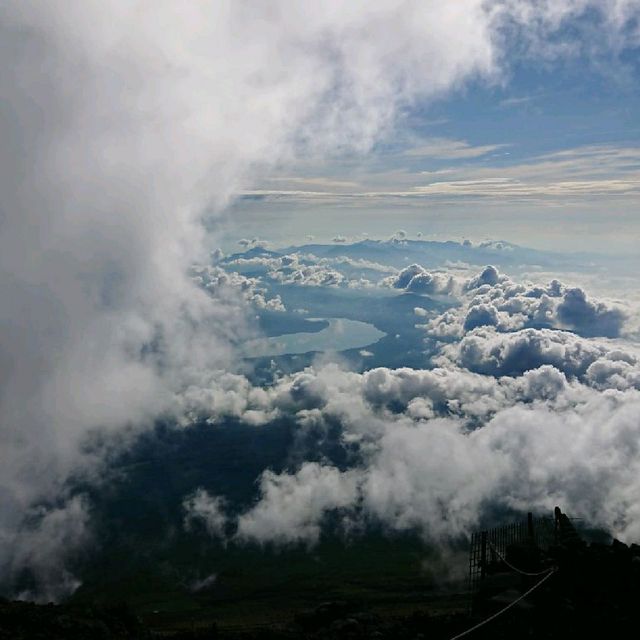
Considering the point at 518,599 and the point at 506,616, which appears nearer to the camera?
the point at 506,616

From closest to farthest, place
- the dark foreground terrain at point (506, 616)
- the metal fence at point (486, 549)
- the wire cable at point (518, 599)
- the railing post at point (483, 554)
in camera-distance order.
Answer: the wire cable at point (518, 599) → the dark foreground terrain at point (506, 616) → the railing post at point (483, 554) → the metal fence at point (486, 549)

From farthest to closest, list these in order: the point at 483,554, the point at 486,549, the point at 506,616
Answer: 1. the point at 486,549
2. the point at 483,554
3. the point at 506,616

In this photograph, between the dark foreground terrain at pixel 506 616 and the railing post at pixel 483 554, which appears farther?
the railing post at pixel 483 554

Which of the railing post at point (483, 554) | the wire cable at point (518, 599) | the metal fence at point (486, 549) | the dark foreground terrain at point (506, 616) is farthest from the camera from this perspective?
the metal fence at point (486, 549)

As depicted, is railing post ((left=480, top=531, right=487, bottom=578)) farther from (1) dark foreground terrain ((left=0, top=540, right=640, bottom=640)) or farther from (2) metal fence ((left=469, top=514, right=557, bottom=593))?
(1) dark foreground terrain ((left=0, top=540, right=640, bottom=640))

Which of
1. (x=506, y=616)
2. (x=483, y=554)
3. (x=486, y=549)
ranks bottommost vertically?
(x=506, y=616)

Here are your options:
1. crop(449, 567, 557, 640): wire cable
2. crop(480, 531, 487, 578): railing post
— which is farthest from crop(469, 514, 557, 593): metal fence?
crop(449, 567, 557, 640): wire cable

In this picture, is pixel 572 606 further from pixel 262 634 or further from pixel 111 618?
pixel 111 618

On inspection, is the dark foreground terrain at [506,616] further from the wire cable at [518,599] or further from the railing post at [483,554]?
the railing post at [483,554]

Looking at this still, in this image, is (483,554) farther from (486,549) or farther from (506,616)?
(506,616)

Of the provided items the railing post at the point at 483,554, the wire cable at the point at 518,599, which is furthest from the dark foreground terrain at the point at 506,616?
the railing post at the point at 483,554

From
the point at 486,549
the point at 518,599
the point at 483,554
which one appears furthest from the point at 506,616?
the point at 486,549
